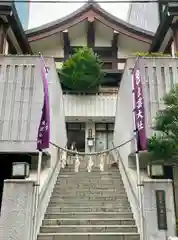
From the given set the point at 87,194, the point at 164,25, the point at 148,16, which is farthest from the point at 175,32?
the point at 87,194

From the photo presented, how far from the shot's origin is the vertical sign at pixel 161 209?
5711 mm

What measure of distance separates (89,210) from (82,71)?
1054 centimetres

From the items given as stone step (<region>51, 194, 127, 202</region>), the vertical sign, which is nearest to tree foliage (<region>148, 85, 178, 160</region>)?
the vertical sign

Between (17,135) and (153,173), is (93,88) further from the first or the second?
(153,173)

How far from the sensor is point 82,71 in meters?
16.4

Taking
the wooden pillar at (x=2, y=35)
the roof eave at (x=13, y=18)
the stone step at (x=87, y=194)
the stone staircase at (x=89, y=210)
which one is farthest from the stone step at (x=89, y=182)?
the roof eave at (x=13, y=18)

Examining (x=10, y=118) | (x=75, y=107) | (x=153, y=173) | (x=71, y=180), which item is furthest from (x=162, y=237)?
(x=75, y=107)

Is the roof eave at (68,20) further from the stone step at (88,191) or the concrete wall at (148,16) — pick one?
the stone step at (88,191)

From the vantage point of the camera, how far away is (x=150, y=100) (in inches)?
320

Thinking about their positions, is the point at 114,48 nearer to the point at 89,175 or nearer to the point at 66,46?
the point at 66,46

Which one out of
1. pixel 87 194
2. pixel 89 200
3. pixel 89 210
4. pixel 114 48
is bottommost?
pixel 89 210

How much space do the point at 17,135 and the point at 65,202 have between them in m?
2.16

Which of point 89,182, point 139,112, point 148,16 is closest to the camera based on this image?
point 139,112

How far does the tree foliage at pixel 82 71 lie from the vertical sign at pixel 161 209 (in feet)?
36.5
